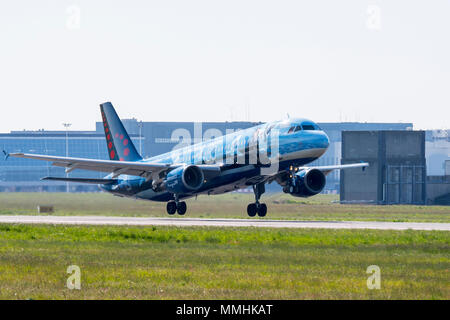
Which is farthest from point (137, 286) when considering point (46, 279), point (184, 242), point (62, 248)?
point (184, 242)

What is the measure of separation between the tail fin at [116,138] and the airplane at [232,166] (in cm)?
215

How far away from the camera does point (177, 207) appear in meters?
52.2

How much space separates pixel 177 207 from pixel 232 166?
21.0ft

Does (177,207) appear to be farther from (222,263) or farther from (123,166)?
(222,263)

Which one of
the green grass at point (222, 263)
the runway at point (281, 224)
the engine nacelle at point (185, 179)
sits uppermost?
the engine nacelle at point (185, 179)

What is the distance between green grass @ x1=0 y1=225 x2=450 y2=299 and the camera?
57.7 feet

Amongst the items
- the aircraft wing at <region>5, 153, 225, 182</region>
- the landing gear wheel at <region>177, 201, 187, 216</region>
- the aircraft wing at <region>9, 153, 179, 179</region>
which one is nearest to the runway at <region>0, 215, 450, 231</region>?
the aircraft wing at <region>5, 153, 225, 182</region>

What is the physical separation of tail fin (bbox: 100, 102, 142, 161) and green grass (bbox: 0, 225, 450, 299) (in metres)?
22.6

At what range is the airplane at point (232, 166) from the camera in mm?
44188

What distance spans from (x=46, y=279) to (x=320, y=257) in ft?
29.1
